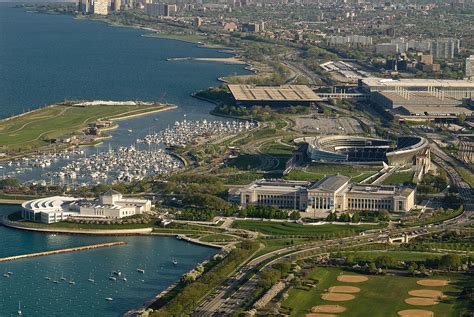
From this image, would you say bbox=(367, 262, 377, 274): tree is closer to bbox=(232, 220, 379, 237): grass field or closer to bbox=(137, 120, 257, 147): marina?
bbox=(232, 220, 379, 237): grass field

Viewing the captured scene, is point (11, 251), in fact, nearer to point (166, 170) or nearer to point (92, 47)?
point (166, 170)

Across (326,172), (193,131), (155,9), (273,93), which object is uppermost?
(155,9)

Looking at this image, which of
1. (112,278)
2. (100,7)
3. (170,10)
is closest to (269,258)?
(112,278)

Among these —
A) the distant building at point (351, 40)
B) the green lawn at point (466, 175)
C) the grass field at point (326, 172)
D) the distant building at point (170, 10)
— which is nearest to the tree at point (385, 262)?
the grass field at point (326, 172)

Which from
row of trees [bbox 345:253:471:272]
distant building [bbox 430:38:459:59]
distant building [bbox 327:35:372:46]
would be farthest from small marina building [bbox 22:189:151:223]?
distant building [bbox 327:35:372:46]

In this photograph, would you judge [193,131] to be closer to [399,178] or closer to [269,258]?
[399,178]

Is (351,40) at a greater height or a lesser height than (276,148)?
greater
